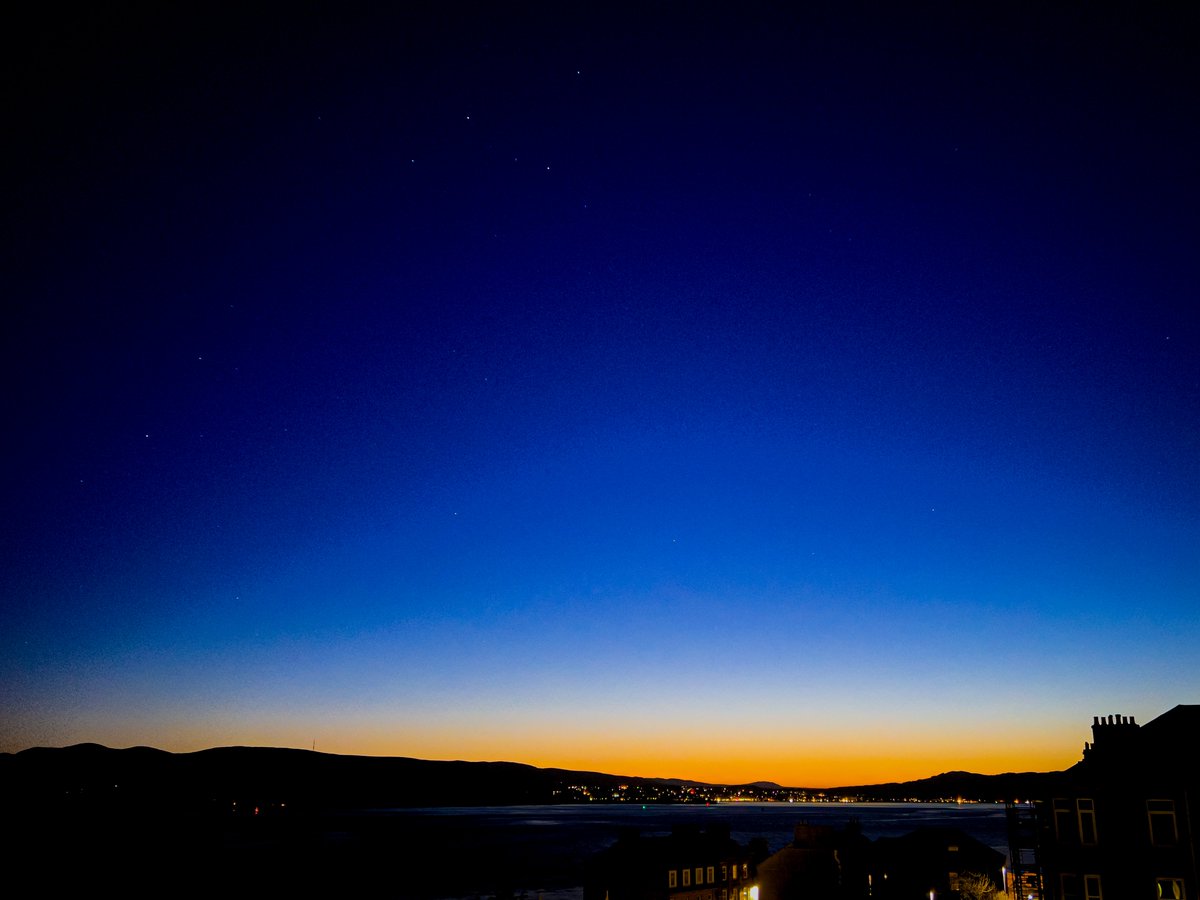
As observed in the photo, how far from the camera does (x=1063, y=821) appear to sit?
30.8 metres

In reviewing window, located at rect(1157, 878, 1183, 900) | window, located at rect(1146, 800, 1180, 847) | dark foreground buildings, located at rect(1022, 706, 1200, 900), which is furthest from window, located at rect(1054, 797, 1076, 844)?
window, located at rect(1157, 878, 1183, 900)

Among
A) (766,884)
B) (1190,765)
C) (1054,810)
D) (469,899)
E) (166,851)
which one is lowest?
(166,851)

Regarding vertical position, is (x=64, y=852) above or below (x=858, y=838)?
below

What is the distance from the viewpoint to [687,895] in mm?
51094

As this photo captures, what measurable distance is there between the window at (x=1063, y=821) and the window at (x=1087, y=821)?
0.38 m

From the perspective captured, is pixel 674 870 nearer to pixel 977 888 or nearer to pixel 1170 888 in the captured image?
pixel 977 888

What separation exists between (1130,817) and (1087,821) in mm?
1525

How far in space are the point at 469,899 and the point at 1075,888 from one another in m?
77.0

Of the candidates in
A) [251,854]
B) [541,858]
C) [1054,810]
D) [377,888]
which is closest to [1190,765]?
[1054,810]

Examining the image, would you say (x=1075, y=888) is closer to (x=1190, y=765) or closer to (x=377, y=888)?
(x=1190, y=765)

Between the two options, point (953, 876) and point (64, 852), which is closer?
point (953, 876)

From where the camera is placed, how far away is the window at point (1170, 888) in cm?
→ 2758

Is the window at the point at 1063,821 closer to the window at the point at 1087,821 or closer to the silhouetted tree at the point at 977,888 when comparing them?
the window at the point at 1087,821

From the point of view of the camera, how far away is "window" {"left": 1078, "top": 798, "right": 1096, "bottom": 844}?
1166 inches
